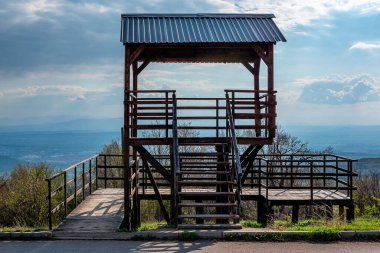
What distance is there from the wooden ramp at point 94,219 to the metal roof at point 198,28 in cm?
478

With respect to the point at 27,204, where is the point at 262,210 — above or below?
above

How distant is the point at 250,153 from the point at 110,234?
6044 millimetres

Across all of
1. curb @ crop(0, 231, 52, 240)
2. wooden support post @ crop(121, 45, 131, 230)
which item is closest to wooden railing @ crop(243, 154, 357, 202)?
wooden support post @ crop(121, 45, 131, 230)

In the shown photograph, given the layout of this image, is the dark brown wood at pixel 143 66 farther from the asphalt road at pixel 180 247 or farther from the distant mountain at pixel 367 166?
the distant mountain at pixel 367 166

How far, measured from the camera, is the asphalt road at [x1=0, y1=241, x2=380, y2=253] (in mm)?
8609

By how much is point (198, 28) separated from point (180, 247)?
7.66 meters

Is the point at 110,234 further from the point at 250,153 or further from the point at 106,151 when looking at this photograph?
the point at 106,151

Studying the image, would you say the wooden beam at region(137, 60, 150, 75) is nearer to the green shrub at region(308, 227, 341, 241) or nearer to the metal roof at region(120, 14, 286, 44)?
the metal roof at region(120, 14, 286, 44)

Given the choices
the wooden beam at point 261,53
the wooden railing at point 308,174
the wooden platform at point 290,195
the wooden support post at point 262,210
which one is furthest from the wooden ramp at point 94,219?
the wooden beam at point 261,53

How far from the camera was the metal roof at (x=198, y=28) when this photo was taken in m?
13.2

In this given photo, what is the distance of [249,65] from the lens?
1633 centimetres

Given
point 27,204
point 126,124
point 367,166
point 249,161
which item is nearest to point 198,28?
point 126,124

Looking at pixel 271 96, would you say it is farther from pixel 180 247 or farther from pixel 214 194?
pixel 180 247

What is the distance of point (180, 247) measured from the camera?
346 inches
